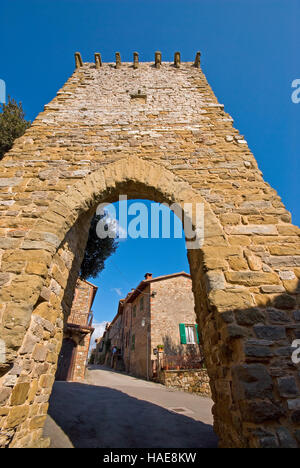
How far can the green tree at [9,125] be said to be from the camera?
8062mm

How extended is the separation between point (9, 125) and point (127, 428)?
996cm

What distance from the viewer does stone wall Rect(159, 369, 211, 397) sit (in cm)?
954

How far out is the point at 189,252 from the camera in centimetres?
360

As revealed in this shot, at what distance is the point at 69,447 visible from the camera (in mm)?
2555

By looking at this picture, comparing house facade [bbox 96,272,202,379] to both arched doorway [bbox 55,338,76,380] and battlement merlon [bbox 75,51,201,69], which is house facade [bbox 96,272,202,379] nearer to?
arched doorway [bbox 55,338,76,380]

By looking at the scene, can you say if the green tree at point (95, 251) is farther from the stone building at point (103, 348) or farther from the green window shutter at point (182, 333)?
the stone building at point (103, 348)

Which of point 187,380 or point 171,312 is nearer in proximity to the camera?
point 187,380

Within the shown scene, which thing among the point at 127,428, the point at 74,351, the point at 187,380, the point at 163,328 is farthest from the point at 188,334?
the point at 127,428

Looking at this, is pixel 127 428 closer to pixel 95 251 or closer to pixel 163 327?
pixel 95 251

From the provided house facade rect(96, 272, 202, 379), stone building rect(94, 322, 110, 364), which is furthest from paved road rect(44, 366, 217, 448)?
stone building rect(94, 322, 110, 364)

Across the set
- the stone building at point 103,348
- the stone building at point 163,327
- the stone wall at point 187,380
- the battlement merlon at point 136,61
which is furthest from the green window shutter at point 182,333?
the stone building at point 103,348

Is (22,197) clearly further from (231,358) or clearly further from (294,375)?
(294,375)
